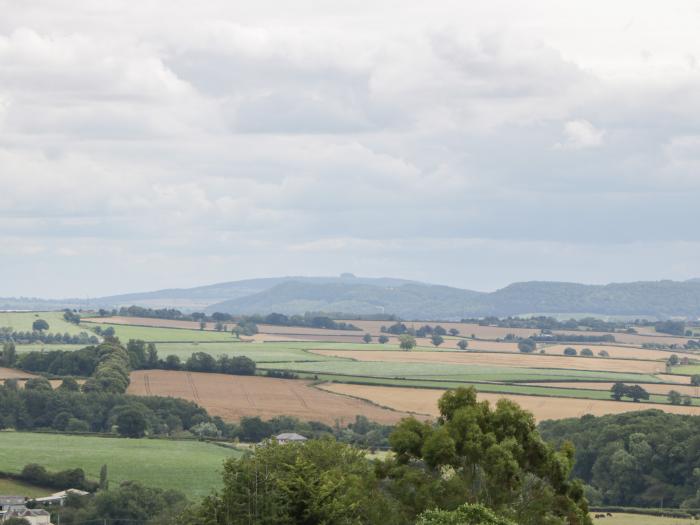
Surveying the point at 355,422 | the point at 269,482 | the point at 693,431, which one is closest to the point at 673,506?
the point at 693,431

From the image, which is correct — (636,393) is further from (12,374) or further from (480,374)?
(12,374)

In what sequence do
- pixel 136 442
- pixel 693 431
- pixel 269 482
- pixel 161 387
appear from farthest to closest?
pixel 161 387 < pixel 136 442 < pixel 693 431 < pixel 269 482

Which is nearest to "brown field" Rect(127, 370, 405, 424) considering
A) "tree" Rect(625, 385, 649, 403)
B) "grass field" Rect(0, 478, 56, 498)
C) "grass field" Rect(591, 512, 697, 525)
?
"tree" Rect(625, 385, 649, 403)

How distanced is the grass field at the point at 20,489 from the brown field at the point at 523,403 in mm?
42959

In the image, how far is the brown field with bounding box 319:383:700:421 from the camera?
14350 centimetres

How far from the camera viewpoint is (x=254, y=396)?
16262 centimetres

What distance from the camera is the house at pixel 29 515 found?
93325mm

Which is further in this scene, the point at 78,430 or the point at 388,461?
the point at 78,430

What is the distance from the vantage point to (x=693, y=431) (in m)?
124

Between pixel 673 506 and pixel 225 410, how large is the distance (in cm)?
5695

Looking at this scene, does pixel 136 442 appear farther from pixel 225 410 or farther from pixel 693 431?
pixel 693 431

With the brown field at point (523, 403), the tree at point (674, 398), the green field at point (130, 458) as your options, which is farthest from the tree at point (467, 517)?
the tree at point (674, 398)

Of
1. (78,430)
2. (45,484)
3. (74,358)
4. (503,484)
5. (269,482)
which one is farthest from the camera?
(74,358)

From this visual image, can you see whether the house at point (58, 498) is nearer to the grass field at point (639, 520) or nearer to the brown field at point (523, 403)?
the grass field at point (639, 520)
